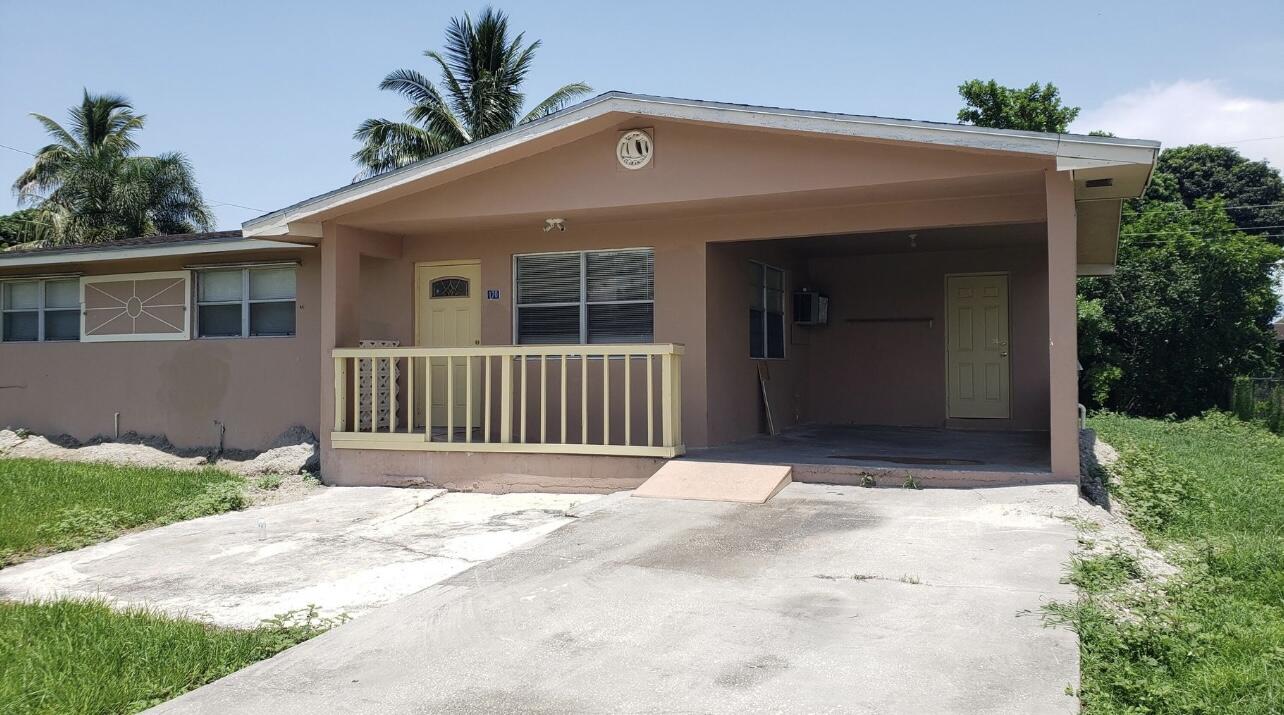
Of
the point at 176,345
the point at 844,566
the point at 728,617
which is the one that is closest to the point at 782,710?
the point at 728,617

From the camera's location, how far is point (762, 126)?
24.6 feet

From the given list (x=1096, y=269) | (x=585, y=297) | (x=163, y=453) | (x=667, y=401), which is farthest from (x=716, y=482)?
(x=1096, y=269)

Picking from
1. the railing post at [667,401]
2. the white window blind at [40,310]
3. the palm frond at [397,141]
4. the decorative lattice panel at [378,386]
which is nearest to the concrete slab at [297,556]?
the railing post at [667,401]

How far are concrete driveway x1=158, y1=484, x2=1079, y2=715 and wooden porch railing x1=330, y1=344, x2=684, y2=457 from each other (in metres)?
2.30

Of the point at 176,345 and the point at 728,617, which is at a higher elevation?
the point at 176,345

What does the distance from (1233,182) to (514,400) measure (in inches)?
1313

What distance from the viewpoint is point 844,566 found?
202 inches

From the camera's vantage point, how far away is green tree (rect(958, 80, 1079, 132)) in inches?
891

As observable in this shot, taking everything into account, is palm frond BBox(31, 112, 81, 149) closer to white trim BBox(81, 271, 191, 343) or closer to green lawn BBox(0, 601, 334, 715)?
white trim BBox(81, 271, 191, 343)

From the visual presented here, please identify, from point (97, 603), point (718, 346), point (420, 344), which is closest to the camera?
point (97, 603)

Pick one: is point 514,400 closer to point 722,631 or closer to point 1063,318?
point 1063,318

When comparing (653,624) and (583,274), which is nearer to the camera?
(653,624)

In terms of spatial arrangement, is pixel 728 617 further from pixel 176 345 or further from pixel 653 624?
pixel 176 345

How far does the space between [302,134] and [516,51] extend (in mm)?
6396
